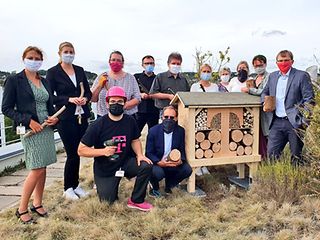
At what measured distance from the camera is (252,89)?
5.28 meters

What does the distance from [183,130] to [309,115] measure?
1517 millimetres

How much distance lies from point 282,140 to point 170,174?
1498 mm

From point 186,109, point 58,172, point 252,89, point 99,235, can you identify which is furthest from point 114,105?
point 58,172

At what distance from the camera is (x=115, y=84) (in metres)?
4.93

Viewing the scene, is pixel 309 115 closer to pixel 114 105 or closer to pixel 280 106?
pixel 280 106

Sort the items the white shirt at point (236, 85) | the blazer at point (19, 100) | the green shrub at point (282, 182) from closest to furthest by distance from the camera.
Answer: the blazer at point (19, 100), the green shrub at point (282, 182), the white shirt at point (236, 85)

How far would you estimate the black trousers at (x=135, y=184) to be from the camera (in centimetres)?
437

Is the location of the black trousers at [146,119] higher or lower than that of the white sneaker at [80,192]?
higher

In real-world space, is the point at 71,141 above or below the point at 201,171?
above

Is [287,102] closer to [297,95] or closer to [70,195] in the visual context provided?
[297,95]

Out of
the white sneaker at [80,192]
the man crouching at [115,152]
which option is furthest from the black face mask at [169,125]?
the white sneaker at [80,192]

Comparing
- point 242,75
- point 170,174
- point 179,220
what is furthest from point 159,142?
point 242,75

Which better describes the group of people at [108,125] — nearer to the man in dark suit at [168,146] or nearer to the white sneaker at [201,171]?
the man in dark suit at [168,146]

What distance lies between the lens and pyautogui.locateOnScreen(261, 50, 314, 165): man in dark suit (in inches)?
178
